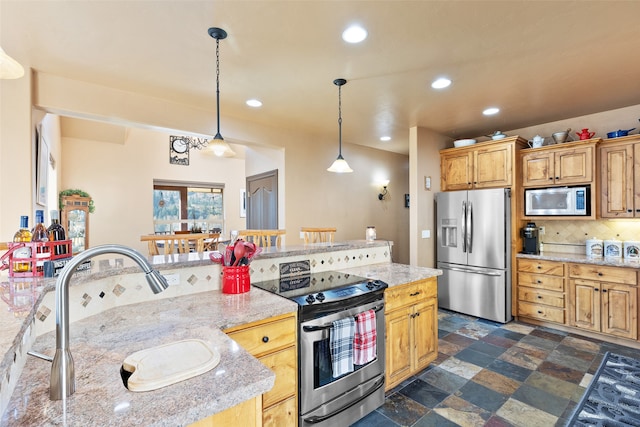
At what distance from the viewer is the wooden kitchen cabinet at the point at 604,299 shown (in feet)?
10.1

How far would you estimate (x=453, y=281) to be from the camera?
4180mm

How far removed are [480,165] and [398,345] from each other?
2923mm

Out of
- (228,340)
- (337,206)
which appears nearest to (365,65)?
(228,340)

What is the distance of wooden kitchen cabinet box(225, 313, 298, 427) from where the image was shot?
152cm

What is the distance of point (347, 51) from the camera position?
2273mm

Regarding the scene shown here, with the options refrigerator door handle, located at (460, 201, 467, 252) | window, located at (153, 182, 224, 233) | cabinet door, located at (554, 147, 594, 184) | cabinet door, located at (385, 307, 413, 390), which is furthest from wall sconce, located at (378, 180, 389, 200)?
window, located at (153, 182, 224, 233)

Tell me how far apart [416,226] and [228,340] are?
354 cm

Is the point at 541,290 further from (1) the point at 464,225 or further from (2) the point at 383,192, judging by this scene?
(2) the point at 383,192

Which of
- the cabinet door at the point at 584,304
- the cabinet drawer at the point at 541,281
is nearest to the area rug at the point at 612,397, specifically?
the cabinet door at the point at 584,304

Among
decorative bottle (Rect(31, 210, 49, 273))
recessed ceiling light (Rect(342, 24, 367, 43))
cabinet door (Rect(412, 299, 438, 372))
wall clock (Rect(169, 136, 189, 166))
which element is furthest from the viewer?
wall clock (Rect(169, 136, 189, 166))

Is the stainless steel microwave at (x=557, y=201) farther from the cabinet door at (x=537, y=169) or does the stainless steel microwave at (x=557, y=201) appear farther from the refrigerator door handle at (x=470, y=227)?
the refrigerator door handle at (x=470, y=227)

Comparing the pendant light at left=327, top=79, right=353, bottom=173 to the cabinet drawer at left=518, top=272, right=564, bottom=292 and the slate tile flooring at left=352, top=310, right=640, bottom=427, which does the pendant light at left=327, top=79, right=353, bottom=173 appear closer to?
the slate tile flooring at left=352, top=310, right=640, bottom=427

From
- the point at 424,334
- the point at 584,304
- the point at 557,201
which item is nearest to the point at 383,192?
the point at 557,201

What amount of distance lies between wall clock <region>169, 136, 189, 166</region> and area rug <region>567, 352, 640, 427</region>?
7.39 meters
